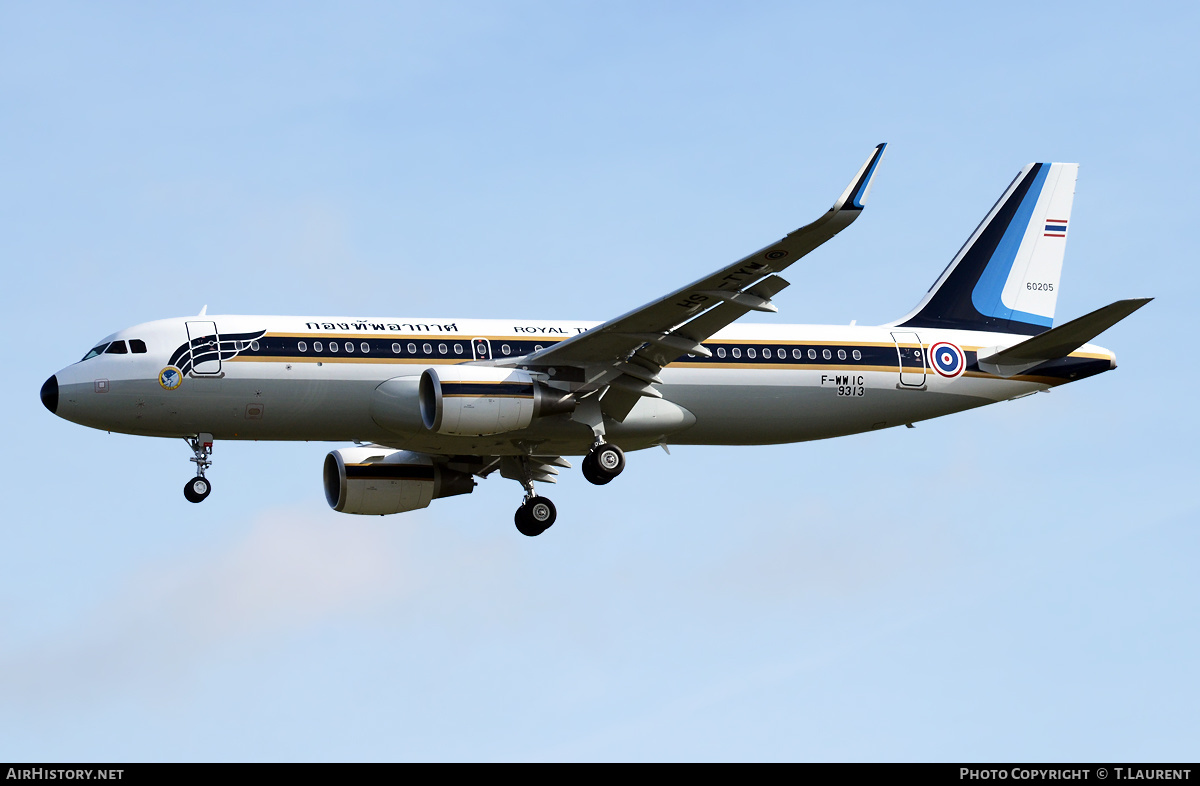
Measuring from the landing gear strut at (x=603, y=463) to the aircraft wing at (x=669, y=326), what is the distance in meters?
0.95

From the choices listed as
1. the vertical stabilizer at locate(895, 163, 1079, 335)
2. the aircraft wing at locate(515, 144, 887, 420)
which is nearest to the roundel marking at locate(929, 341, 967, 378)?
the vertical stabilizer at locate(895, 163, 1079, 335)

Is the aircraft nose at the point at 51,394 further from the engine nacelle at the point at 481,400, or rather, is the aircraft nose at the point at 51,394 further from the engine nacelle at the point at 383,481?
the engine nacelle at the point at 481,400

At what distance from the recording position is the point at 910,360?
4153 centimetres

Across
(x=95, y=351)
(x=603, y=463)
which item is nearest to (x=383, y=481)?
(x=603, y=463)

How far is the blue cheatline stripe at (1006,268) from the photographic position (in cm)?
4466

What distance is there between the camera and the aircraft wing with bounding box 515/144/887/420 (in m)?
32.4

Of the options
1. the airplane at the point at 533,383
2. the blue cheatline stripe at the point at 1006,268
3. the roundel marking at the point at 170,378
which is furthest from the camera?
the blue cheatline stripe at the point at 1006,268

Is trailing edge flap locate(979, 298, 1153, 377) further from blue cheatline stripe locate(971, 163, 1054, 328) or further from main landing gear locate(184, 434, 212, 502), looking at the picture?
main landing gear locate(184, 434, 212, 502)

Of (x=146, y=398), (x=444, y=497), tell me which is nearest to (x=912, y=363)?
(x=444, y=497)

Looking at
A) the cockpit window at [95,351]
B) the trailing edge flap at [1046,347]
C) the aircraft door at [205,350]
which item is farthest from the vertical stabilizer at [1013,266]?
the cockpit window at [95,351]

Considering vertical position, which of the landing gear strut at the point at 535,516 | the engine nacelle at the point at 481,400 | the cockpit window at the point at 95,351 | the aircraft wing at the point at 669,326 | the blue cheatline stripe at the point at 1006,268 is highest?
the blue cheatline stripe at the point at 1006,268

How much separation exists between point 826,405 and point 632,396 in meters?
5.62

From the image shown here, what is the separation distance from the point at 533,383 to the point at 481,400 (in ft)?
4.79
